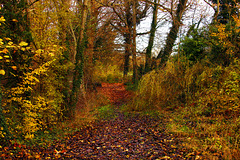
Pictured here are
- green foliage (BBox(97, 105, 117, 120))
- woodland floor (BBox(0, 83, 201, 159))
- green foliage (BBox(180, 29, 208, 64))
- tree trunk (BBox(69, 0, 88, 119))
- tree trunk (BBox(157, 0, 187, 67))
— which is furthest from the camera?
tree trunk (BBox(157, 0, 187, 67))

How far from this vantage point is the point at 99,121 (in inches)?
286

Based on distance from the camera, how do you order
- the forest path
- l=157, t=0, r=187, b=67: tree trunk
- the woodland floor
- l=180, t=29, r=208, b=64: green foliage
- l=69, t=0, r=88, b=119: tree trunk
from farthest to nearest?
1. l=157, t=0, r=187, b=67: tree trunk
2. l=180, t=29, r=208, b=64: green foliage
3. l=69, t=0, r=88, b=119: tree trunk
4. the forest path
5. the woodland floor

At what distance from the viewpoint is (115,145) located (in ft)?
16.3

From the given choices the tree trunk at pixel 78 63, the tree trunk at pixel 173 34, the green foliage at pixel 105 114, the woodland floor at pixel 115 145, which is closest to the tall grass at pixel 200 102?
the woodland floor at pixel 115 145

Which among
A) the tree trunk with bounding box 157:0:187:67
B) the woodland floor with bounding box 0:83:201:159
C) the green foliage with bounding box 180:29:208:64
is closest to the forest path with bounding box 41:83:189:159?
the woodland floor with bounding box 0:83:201:159

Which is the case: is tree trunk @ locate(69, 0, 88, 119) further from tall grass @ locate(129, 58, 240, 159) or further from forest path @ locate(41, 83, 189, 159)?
tall grass @ locate(129, 58, 240, 159)

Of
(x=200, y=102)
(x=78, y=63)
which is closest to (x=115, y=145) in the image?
(x=78, y=63)

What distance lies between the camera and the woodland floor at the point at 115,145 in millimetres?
4102

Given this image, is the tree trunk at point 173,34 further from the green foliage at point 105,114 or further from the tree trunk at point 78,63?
the tree trunk at point 78,63

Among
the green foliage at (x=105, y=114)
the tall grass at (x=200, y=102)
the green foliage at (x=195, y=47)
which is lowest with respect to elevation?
the green foliage at (x=105, y=114)

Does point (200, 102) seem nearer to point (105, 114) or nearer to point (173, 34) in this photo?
point (105, 114)

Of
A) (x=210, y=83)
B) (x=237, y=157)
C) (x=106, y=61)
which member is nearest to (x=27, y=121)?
(x=237, y=157)

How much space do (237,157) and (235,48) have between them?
5.12 meters

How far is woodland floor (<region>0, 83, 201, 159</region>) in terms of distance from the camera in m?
4.10
